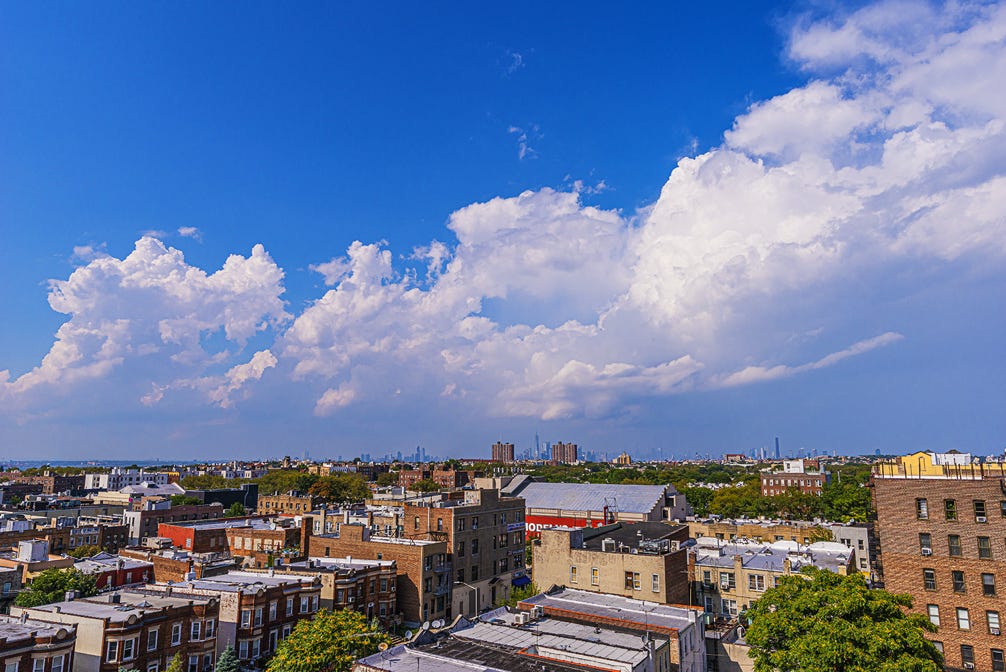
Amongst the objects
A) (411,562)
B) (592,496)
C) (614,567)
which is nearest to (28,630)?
(411,562)

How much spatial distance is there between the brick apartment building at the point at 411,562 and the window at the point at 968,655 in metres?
52.4

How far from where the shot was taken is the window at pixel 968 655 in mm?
50625

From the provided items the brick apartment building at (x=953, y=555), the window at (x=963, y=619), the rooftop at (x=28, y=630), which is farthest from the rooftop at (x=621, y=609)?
the rooftop at (x=28, y=630)

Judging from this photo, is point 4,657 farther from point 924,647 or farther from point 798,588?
point 924,647

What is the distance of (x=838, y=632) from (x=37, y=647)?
49913mm

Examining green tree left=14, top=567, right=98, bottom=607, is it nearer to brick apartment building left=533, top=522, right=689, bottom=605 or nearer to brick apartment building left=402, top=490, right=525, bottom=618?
brick apartment building left=402, top=490, right=525, bottom=618

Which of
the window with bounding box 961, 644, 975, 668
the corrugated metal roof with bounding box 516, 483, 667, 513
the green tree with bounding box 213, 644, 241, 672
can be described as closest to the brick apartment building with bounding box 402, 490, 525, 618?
the green tree with bounding box 213, 644, 241, 672

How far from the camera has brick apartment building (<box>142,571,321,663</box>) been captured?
54656mm

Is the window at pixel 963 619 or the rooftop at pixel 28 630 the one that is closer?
the rooftop at pixel 28 630

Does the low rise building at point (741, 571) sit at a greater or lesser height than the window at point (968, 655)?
greater

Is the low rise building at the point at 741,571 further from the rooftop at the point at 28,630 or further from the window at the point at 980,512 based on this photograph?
the rooftop at the point at 28,630

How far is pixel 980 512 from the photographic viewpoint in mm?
51719

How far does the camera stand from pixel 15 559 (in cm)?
8094

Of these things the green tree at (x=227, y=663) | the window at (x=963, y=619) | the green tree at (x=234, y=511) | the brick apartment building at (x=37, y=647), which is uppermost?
the brick apartment building at (x=37, y=647)
